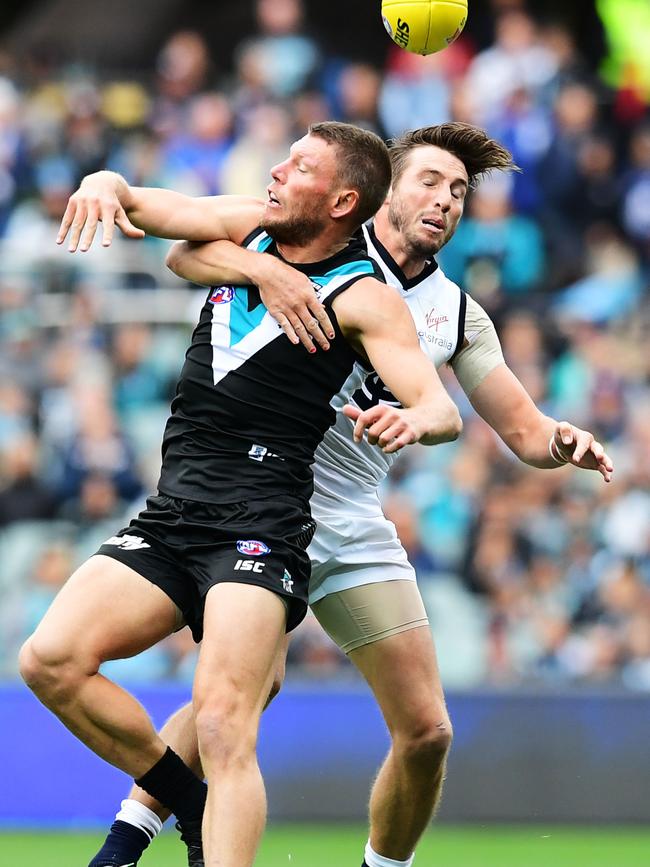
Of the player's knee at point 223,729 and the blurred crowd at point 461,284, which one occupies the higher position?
the blurred crowd at point 461,284

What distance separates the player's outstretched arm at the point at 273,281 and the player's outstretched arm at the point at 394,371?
8 cm

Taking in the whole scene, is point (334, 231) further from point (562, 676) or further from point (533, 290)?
point (533, 290)

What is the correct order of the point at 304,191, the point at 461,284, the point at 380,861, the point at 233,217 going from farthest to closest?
1. the point at 461,284
2. the point at 380,861
3. the point at 233,217
4. the point at 304,191

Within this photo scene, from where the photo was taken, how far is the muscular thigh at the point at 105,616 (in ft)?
15.6

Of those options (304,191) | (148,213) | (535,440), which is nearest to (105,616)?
(148,213)

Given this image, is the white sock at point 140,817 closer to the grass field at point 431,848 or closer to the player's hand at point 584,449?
the grass field at point 431,848

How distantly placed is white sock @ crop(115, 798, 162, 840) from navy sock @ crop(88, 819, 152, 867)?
13 mm

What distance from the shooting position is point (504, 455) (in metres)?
10.8

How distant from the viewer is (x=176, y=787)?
500cm

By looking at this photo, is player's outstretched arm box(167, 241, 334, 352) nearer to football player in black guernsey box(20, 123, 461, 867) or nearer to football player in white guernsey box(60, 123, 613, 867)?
football player in black guernsey box(20, 123, 461, 867)

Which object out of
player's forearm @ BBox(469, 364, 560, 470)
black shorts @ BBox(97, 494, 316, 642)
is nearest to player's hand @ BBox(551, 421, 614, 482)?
player's forearm @ BBox(469, 364, 560, 470)

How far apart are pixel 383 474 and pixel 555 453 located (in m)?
0.70

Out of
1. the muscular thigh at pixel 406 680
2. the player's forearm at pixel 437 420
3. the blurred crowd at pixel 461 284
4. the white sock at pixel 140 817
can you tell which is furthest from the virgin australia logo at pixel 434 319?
the blurred crowd at pixel 461 284

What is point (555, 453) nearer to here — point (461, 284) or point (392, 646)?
point (392, 646)
